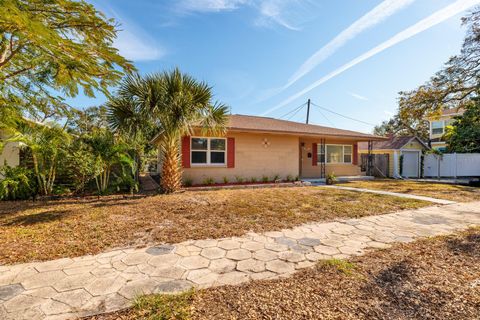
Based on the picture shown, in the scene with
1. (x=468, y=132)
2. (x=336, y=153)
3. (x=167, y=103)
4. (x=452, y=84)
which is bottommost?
(x=336, y=153)

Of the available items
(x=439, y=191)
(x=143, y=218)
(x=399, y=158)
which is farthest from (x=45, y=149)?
(x=399, y=158)

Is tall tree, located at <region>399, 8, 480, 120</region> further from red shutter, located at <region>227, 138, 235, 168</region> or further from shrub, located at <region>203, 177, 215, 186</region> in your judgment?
shrub, located at <region>203, 177, 215, 186</region>

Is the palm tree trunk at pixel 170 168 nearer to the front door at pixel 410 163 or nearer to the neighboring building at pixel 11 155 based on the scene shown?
the neighboring building at pixel 11 155

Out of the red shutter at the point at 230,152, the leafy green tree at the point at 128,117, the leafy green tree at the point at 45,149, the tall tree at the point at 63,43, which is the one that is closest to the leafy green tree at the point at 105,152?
the leafy green tree at the point at 128,117

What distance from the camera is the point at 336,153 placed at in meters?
15.4

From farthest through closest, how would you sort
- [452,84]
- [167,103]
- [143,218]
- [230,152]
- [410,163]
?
[410,163] → [452,84] → [230,152] → [167,103] → [143,218]

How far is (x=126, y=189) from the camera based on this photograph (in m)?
9.07

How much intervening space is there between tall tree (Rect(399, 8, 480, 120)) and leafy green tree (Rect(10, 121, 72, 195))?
2130 cm

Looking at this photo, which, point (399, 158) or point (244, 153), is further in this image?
point (399, 158)

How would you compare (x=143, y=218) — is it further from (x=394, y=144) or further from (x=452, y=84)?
(x=452, y=84)

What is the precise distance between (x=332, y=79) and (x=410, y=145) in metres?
8.37

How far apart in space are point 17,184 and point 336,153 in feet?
52.7

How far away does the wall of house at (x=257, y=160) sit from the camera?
10.9 metres

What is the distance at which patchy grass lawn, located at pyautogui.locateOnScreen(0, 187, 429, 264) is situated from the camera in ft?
12.4
